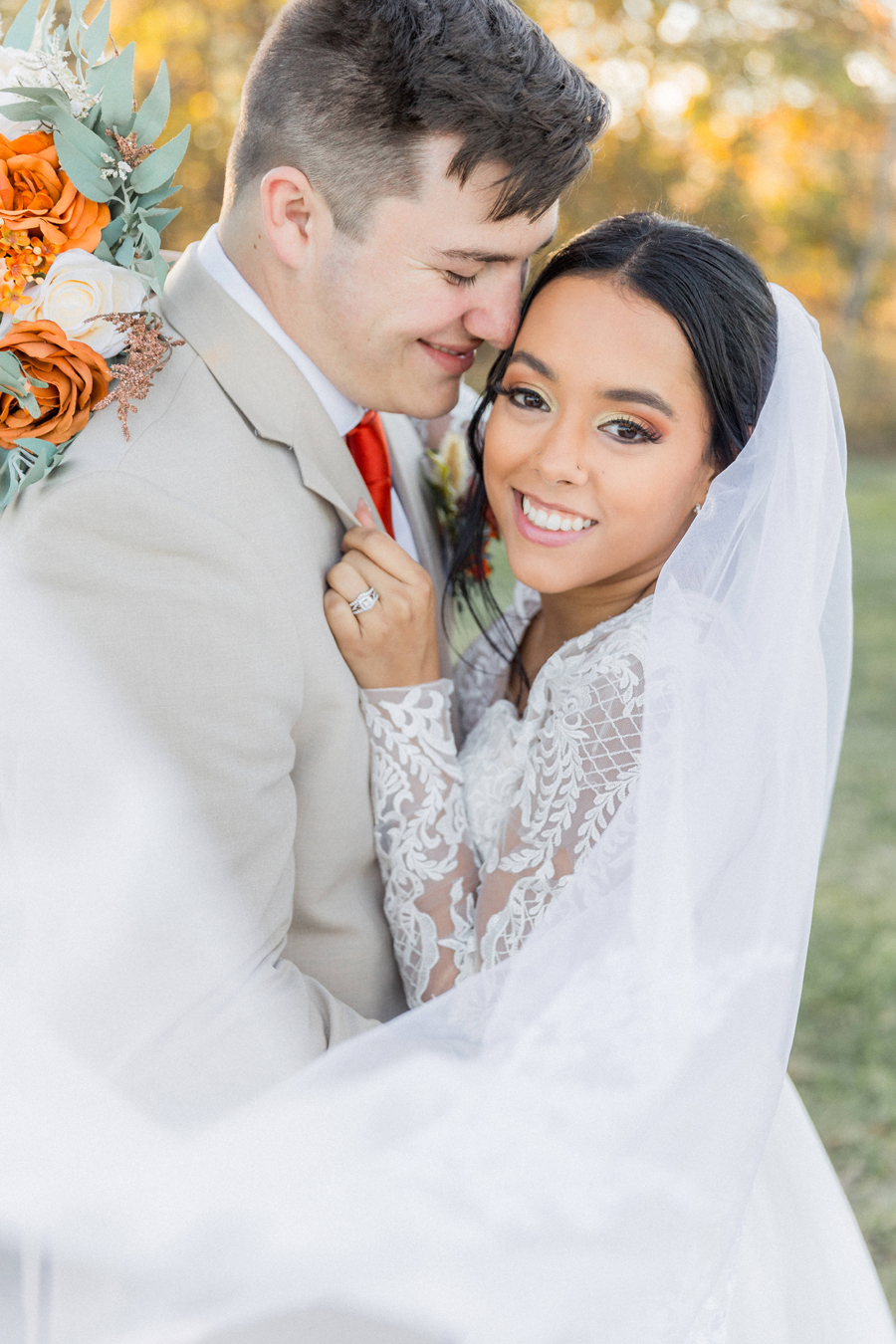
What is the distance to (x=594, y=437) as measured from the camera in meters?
2.30

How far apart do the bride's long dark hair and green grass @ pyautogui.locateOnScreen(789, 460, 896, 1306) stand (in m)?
2.32

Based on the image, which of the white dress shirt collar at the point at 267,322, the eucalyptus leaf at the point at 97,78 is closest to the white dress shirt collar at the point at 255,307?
the white dress shirt collar at the point at 267,322

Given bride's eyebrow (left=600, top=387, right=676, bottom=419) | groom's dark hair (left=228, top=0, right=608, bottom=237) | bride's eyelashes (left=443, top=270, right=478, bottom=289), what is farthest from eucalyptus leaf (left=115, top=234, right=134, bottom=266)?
bride's eyebrow (left=600, top=387, right=676, bottom=419)

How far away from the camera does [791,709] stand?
198 cm

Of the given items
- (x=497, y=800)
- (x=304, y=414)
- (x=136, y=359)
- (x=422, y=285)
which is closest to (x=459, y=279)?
(x=422, y=285)

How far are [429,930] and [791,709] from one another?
2.52ft

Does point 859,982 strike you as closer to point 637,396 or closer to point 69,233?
point 637,396

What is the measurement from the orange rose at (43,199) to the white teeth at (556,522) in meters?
0.96

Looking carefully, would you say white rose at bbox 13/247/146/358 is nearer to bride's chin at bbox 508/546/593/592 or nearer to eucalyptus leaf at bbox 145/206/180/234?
eucalyptus leaf at bbox 145/206/180/234

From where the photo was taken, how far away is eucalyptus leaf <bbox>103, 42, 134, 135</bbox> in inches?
74.7

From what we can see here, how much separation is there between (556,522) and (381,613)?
49 centimetres

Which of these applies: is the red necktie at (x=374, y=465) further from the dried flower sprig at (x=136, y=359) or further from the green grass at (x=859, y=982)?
the green grass at (x=859, y=982)

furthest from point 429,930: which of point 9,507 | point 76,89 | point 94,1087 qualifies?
point 76,89

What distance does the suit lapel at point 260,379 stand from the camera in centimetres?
204
